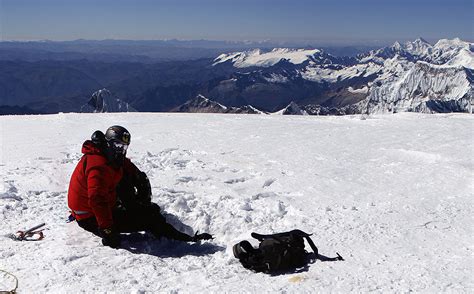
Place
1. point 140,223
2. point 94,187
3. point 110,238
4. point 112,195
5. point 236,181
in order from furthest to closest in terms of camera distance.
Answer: point 236,181 < point 140,223 < point 112,195 < point 110,238 < point 94,187

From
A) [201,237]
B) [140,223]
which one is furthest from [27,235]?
[201,237]

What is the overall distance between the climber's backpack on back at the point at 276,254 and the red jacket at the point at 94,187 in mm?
1994

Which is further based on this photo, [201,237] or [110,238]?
[201,237]

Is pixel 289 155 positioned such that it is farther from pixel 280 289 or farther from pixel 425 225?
pixel 280 289

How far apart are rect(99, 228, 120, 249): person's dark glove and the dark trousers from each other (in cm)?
26

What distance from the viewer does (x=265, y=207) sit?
8.42m

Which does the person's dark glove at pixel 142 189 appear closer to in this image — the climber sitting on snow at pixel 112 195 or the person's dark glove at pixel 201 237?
the climber sitting on snow at pixel 112 195

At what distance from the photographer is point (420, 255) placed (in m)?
6.10

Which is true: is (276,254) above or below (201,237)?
above

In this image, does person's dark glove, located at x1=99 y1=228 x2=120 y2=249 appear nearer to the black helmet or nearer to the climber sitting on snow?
the climber sitting on snow

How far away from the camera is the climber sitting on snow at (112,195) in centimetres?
619

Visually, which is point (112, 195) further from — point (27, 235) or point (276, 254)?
point (276, 254)

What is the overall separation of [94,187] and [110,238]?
831 millimetres

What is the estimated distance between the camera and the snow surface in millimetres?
5434
